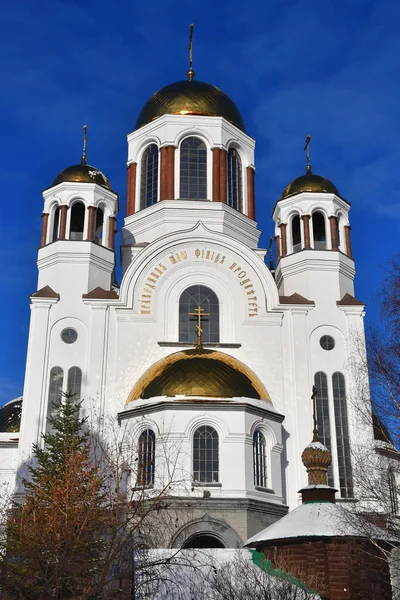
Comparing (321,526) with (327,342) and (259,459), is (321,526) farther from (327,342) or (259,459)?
(327,342)

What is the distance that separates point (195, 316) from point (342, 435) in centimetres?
529

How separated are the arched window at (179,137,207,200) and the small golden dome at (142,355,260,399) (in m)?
7.33

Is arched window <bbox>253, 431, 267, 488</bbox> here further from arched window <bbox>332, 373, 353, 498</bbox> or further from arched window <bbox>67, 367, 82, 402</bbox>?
arched window <bbox>67, 367, 82, 402</bbox>

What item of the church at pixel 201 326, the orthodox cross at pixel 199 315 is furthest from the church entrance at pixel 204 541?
the orthodox cross at pixel 199 315

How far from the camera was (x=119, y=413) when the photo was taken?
68.9 ft

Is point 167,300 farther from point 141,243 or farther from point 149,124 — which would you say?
point 149,124

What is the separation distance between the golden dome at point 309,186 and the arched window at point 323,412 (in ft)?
20.4

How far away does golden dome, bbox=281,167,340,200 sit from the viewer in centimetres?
2588

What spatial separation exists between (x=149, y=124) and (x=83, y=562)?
1906 cm

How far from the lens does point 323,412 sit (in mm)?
22547

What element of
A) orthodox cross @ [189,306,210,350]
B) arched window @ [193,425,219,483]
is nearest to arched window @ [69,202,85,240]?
orthodox cross @ [189,306,210,350]

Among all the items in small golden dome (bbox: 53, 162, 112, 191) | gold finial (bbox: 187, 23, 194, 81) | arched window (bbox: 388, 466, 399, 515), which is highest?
gold finial (bbox: 187, 23, 194, 81)

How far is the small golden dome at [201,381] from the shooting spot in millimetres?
20297

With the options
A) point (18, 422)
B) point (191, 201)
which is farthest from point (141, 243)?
point (18, 422)
